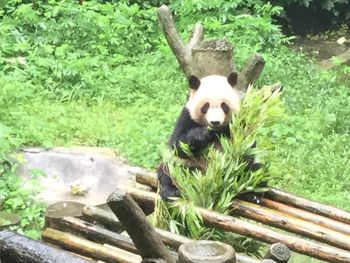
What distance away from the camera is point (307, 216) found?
321cm

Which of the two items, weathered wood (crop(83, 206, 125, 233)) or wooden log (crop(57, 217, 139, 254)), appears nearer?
wooden log (crop(57, 217, 139, 254))

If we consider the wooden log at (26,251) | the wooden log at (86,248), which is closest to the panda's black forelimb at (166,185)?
the wooden log at (86,248)

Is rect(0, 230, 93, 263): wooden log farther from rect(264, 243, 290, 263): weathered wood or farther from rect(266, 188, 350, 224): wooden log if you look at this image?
rect(266, 188, 350, 224): wooden log

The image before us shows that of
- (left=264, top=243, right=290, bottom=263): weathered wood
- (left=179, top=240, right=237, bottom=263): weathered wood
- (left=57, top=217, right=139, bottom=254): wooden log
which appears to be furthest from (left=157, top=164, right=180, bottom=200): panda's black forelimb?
(left=179, top=240, right=237, bottom=263): weathered wood

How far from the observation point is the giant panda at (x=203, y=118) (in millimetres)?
3381

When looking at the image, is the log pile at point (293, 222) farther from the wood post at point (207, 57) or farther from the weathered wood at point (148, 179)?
the wood post at point (207, 57)

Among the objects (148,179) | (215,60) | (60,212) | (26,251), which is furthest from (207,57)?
(26,251)

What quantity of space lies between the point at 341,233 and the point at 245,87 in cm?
105

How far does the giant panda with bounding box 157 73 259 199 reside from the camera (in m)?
3.38

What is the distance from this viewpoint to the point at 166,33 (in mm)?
4301

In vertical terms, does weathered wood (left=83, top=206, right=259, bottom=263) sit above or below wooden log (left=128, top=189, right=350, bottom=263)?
below

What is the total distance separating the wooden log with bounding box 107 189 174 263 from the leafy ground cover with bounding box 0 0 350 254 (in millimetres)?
2408

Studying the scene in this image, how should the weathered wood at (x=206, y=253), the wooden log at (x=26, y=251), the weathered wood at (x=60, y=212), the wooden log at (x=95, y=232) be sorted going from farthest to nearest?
the weathered wood at (x=60, y=212)
the wooden log at (x=95, y=232)
the weathered wood at (x=206, y=253)
the wooden log at (x=26, y=251)

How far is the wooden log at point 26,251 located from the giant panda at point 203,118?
4.92ft
